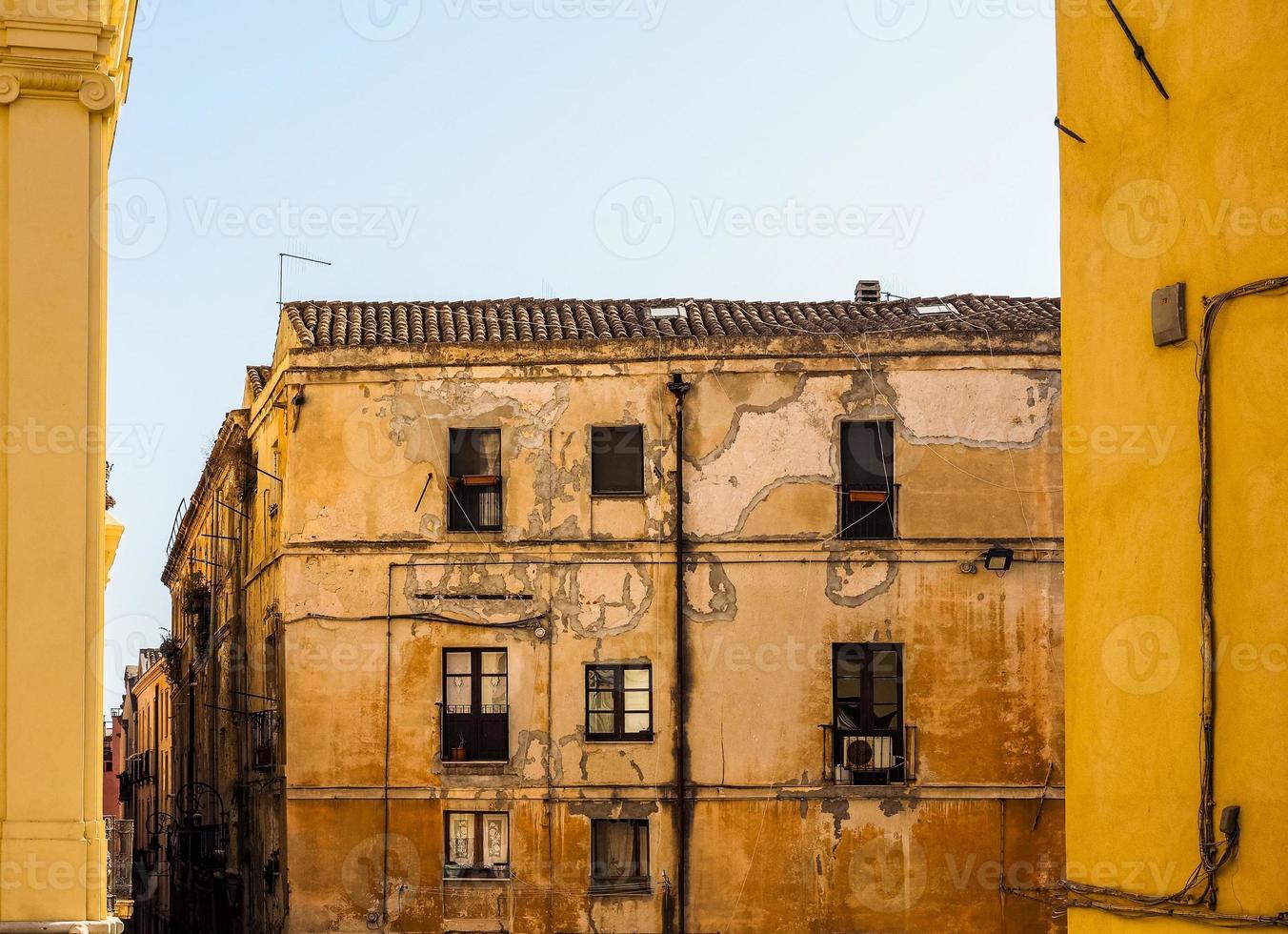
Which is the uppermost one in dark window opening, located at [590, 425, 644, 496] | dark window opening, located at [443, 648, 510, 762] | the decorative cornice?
the decorative cornice

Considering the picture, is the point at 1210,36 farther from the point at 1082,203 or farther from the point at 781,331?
the point at 781,331

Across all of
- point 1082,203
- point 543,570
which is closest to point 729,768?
point 543,570

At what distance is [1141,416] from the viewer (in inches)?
448

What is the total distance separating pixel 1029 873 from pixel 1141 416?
1627cm

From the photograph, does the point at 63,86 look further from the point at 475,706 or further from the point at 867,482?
the point at 867,482

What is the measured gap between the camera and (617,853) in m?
26.8

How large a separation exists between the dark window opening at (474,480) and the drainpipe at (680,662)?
102 inches

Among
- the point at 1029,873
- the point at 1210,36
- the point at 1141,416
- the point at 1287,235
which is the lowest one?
the point at 1029,873

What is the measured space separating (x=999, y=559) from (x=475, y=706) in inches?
302

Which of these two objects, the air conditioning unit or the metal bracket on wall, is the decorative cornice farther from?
the air conditioning unit

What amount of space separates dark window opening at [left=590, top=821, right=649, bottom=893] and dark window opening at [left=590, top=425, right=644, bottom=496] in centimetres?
476

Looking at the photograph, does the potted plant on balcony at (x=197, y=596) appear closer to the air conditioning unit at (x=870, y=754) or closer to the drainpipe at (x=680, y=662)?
the drainpipe at (x=680, y=662)

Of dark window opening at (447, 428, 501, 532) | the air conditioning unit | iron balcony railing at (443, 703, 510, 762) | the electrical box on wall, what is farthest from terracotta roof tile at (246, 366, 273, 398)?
the electrical box on wall

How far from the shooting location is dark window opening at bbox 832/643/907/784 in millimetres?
26656
